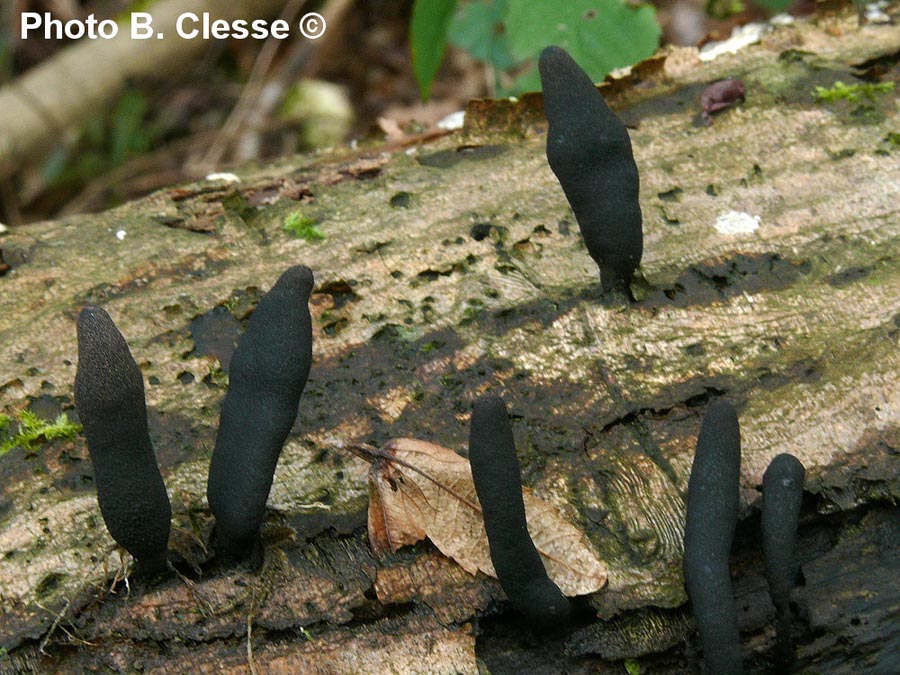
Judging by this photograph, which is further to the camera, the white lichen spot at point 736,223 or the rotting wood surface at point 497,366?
the white lichen spot at point 736,223

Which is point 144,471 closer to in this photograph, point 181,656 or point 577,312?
point 181,656

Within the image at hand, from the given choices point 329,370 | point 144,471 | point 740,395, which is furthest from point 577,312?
point 144,471

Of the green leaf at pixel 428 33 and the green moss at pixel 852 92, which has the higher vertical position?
the green leaf at pixel 428 33

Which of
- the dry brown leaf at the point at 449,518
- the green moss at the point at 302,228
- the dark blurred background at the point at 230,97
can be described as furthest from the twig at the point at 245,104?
the dry brown leaf at the point at 449,518

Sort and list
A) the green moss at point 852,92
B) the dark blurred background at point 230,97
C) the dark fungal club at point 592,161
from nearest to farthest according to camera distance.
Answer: the dark fungal club at point 592,161
the green moss at point 852,92
the dark blurred background at point 230,97

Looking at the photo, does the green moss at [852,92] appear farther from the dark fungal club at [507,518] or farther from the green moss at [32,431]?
the green moss at [32,431]

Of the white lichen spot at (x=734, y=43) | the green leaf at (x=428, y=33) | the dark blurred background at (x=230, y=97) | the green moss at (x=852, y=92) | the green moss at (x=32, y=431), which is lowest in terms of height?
the dark blurred background at (x=230, y=97)

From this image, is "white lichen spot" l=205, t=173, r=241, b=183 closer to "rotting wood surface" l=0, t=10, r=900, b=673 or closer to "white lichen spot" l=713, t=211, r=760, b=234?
"rotting wood surface" l=0, t=10, r=900, b=673
